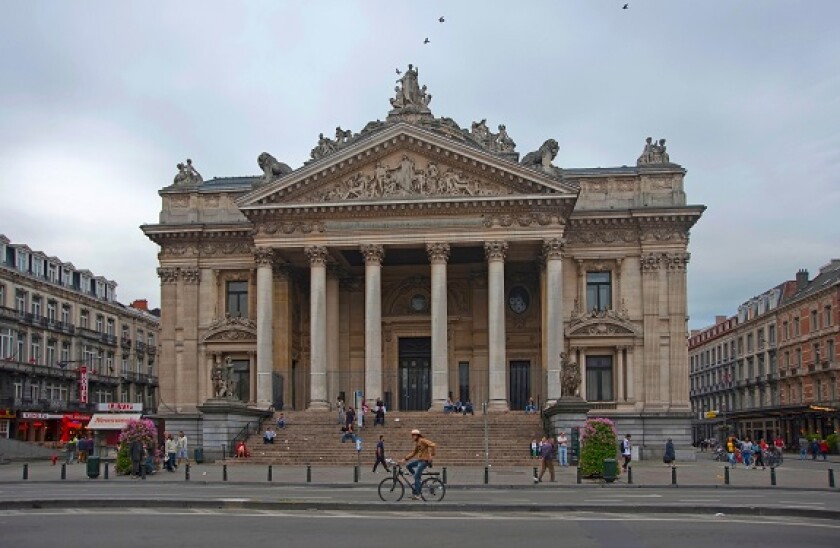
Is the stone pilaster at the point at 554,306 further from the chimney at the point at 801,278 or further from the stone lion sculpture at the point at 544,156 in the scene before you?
the chimney at the point at 801,278

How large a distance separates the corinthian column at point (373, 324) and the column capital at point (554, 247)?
8359 millimetres

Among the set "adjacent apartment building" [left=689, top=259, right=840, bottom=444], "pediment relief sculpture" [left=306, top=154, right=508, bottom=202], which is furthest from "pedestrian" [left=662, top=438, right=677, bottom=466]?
"adjacent apartment building" [left=689, top=259, right=840, bottom=444]

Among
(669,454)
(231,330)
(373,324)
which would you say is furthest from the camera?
(231,330)

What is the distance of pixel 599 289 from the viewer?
5706 cm

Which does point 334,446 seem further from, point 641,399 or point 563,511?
point 563,511

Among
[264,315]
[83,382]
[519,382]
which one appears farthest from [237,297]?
[83,382]

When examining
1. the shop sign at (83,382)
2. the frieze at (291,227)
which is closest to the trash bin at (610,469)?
the frieze at (291,227)

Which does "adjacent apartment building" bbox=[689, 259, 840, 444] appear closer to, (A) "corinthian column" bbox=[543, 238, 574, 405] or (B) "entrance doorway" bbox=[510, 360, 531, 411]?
(B) "entrance doorway" bbox=[510, 360, 531, 411]

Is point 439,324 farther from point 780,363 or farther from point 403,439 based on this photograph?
point 780,363

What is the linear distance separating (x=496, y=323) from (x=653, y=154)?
1396 centimetres

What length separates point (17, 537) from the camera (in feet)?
59.6

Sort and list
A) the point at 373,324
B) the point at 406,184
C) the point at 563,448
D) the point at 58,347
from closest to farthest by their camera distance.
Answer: the point at 563,448, the point at 373,324, the point at 406,184, the point at 58,347

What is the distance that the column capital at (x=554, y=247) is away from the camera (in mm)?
52281

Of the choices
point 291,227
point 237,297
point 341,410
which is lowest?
point 341,410
